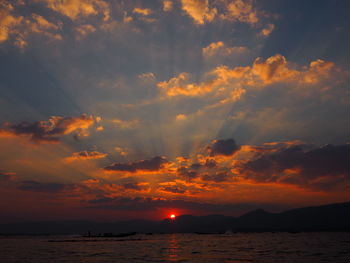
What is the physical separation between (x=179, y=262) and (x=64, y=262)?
875 inches

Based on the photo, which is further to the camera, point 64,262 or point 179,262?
point 64,262

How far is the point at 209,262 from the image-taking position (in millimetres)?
54094

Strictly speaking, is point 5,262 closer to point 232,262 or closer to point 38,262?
point 38,262

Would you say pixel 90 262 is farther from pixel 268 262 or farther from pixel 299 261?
pixel 299 261

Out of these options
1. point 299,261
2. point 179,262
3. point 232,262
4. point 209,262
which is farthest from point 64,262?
point 299,261

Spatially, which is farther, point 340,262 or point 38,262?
point 38,262

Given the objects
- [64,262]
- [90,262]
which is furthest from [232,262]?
[64,262]

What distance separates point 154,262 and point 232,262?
45.9 ft

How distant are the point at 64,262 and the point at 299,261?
44.0m

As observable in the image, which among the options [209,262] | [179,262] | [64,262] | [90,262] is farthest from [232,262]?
[64,262]

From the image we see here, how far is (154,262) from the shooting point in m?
54.5

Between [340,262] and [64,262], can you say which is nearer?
[340,262]

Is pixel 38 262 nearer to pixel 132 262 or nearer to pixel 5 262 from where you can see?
pixel 5 262

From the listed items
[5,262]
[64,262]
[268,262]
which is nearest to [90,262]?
[64,262]
